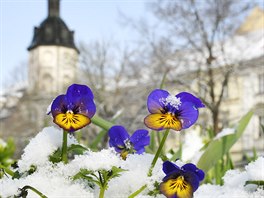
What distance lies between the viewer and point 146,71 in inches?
669

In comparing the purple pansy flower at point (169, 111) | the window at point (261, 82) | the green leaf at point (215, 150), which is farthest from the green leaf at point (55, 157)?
the window at point (261, 82)

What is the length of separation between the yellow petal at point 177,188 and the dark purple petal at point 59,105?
179 mm

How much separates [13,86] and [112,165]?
99.7ft

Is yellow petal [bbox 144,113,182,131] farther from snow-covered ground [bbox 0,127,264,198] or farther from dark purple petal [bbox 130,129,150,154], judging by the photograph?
dark purple petal [bbox 130,129,150,154]

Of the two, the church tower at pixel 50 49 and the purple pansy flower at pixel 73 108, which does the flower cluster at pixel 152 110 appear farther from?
the church tower at pixel 50 49

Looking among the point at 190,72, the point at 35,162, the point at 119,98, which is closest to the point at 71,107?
the point at 35,162

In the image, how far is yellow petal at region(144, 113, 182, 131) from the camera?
0.76 metres

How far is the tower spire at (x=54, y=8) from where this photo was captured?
1980 inches

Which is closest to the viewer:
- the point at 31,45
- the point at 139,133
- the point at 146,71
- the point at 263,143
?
the point at 139,133

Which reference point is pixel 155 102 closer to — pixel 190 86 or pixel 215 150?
pixel 215 150

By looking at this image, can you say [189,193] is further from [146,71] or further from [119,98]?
[119,98]

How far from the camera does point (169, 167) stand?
709mm

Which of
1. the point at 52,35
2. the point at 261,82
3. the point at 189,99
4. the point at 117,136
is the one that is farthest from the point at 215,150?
the point at 52,35

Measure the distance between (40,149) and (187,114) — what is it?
0.73 ft
